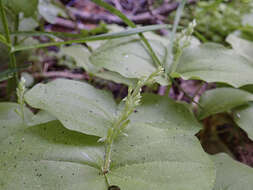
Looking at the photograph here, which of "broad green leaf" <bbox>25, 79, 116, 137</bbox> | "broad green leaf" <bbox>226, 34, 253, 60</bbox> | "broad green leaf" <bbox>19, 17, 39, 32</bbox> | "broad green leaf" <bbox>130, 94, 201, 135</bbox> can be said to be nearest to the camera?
"broad green leaf" <bbox>25, 79, 116, 137</bbox>

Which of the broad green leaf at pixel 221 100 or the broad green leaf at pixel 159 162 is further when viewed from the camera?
the broad green leaf at pixel 221 100

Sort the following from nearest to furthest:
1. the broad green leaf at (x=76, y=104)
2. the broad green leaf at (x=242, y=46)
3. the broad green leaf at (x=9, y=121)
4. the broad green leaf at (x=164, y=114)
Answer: the broad green leaf at (x=76, y=104), the broad green leaf at (x=9, y=121), the broad green leaf at (x=164, y=114), the broad green leaf at (x=242, y=46)

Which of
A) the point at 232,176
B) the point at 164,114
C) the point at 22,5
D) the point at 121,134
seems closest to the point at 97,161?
the point at 121,134

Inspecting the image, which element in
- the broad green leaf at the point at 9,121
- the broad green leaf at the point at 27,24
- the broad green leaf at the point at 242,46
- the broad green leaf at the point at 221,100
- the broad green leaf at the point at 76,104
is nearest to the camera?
the broad green leaf at the point at 76,104

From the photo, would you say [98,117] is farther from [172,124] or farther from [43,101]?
[172,124]

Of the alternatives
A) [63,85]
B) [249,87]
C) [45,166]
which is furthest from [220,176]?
[63,85]

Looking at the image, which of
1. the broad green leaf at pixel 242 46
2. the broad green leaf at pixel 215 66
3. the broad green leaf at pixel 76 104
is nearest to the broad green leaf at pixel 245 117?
the broad green leaf at pixel 215 66

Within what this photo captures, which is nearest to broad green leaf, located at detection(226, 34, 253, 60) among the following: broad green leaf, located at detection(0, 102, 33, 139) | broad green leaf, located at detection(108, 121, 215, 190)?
broad green leaf, located at detection(108, 121, 215, 190)

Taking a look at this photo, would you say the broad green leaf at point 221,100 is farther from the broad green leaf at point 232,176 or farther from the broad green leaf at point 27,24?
the broad green leaf at point 27,24

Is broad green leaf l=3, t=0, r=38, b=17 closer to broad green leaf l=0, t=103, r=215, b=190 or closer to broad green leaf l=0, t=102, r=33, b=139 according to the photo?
broad green leaf l=0, t=102, r=33, b=139
